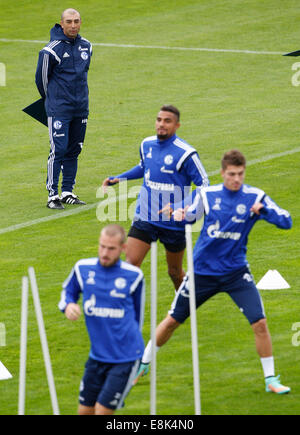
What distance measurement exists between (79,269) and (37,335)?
3510mm

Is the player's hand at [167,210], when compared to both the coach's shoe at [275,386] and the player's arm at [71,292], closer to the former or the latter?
the coach's shoe at [275,386]

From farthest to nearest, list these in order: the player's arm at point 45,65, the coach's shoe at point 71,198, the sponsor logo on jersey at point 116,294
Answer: the coach's shoe at point 71,198
the player's arm at point 45,65
the sponsor logo on jersey at point 116,294

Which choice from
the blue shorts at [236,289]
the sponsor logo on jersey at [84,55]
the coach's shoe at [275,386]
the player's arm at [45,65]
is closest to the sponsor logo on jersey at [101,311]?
the blue shorts at [236,289]

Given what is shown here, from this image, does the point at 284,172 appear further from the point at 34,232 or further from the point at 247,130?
the point at 34,232

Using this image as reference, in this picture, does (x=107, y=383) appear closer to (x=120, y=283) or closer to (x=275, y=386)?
(x=120, y=283)

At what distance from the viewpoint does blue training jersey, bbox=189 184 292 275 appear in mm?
9539

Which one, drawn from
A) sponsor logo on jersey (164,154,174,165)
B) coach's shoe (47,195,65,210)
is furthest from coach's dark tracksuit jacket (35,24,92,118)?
sponsor logo on jersey (164,154,174,165)

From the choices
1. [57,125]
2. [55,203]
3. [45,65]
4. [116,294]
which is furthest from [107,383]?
[55,203]

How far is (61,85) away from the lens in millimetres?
16266

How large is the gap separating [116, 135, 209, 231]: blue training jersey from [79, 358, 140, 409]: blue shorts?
3.13 m

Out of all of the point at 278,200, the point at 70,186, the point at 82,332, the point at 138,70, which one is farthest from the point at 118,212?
the point at 138,70

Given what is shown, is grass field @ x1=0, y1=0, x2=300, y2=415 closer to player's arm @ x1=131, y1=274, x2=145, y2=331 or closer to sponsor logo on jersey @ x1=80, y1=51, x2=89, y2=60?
player's arm @ x1=131, y1=274, x2=145, y2=331

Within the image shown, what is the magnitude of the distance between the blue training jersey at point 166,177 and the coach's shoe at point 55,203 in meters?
5.61

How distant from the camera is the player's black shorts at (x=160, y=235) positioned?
1123 centimetres
